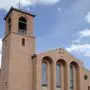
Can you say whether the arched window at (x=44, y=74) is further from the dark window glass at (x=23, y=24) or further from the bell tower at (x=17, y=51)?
the dark window glass at (x=23, y=24)

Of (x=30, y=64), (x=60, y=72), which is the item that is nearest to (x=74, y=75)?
(x=60, y=72)

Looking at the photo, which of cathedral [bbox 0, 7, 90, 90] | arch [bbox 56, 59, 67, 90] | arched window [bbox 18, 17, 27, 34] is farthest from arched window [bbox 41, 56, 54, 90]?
arched window [bbox 18, 17, 27, 34]

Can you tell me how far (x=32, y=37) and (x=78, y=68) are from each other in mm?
7603

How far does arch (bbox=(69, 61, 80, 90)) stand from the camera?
32.2 m

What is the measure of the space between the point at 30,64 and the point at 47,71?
7.92ft

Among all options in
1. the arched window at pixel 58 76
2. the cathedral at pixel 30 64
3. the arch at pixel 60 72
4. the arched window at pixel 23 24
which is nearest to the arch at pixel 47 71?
the cathedral at pixel 30 64

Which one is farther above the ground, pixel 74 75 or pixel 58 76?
pixel 74 75

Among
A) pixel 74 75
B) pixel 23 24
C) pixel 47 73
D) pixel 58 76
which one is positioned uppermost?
pixel 23 24

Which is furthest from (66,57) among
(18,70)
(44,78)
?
(18,70)

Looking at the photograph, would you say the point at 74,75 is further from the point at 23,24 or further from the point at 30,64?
the point at 23,24

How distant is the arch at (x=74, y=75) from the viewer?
32.2 m

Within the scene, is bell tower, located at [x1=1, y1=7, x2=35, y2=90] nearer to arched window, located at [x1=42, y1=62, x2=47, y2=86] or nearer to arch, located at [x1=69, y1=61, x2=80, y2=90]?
arched window, located at [x1=42, y1=62, x2=47, y2=86]

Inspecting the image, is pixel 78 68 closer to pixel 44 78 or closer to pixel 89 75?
pixel 89 75

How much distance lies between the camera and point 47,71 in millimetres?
30656
